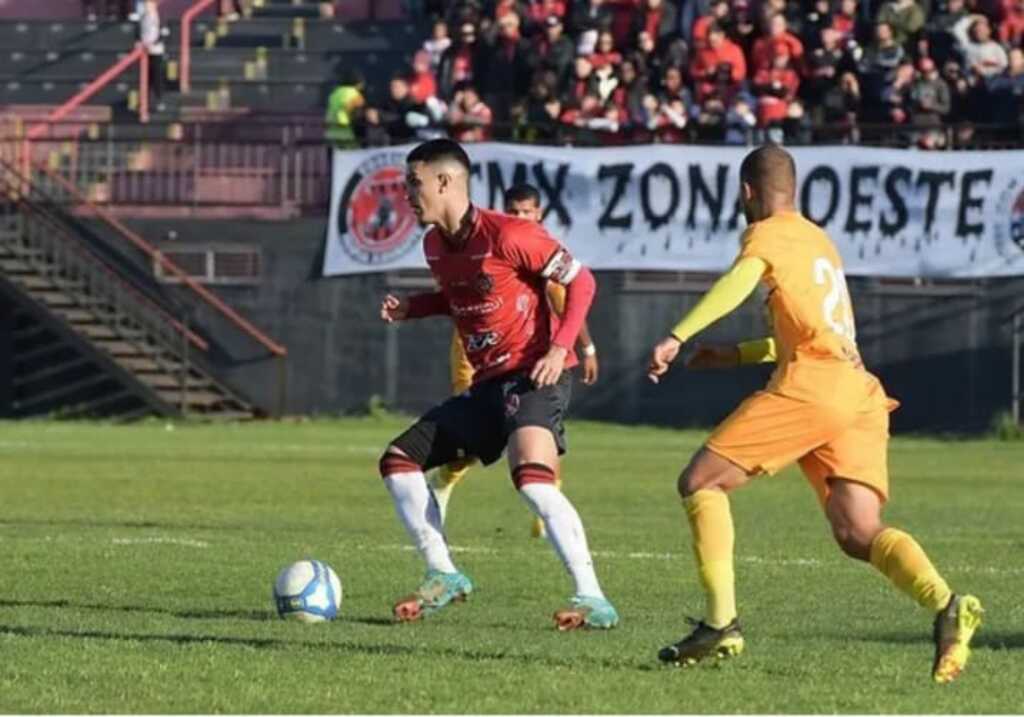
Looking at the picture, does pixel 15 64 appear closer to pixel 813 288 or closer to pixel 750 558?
pixel 750 558

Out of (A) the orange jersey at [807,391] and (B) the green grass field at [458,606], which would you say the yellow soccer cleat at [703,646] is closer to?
(B) the green grass field at [458,606]

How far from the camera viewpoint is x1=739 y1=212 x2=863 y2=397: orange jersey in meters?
10.5

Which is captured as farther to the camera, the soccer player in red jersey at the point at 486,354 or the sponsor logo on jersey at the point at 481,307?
the sponsor logo on jersey at the point at 481,307

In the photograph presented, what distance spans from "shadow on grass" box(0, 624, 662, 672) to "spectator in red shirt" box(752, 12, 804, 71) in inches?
926

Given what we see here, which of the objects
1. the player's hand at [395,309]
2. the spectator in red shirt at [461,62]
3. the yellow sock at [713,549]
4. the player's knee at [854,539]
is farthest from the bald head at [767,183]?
the spectator in red shirt at [461,62]

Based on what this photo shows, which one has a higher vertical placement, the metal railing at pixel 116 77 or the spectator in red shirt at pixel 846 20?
the spectator in red shirt at pixel 846 20

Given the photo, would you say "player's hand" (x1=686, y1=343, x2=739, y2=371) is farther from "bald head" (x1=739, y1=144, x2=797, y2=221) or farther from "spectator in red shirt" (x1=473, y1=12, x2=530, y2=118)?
"spectator in red shirt" (x1=473, y1=12, x2=530, y2=118)

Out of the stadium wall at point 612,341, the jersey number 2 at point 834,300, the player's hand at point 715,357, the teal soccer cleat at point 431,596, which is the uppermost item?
the jersey number 2 at point 834,300

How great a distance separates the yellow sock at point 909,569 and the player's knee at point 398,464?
2.68m

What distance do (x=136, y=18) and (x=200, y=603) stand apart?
29.4 m

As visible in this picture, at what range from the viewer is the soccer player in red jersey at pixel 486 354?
12.2 meters

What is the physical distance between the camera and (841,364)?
10.6 metres

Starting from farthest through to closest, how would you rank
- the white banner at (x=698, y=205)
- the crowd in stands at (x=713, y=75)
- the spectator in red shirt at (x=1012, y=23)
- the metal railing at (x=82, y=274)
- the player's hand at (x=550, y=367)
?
the metal railing at (x=82, y=274), the spectator in red shirt at (x=1012, y=23), the crowd in stands at (x=713, y=75), the white banner at (x=698, y=205), the player's hand at (x=550, y=367)

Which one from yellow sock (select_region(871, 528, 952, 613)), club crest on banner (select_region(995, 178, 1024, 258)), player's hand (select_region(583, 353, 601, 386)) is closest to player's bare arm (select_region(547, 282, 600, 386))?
player's hand (select_region(583, 353, 601, 386))
